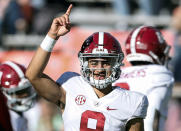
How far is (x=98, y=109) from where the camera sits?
392 cm

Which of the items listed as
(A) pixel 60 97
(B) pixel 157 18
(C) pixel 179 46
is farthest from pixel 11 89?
(B) pixel 157 18

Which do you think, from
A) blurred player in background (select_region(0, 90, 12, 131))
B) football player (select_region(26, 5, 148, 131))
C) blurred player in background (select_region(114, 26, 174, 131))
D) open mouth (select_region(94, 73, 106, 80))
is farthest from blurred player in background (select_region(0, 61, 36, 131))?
open mouth (select_region(94, 73, 106, 80))

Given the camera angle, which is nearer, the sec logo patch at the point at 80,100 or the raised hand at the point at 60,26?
the raised hand at the point at 60,26

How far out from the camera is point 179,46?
7.98 meters

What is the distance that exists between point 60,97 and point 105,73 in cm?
37

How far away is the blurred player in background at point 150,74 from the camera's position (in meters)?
4.63

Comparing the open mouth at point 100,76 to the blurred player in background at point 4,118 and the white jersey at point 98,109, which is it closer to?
the white jersey at point 98,109

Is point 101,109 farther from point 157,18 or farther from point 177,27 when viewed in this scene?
point 157,18

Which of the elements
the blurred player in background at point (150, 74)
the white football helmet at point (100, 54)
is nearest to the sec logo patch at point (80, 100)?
the white football helmet at point (100, 54)

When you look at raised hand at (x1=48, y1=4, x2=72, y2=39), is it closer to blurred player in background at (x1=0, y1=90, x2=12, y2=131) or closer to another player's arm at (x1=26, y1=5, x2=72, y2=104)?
another player's arm at (x1=26, y1=5, x2=72, y2=104)

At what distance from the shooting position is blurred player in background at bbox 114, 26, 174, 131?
463 centimetres

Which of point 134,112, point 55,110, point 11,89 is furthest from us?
point 55,110

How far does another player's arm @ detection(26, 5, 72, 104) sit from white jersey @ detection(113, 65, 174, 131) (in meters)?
1.05

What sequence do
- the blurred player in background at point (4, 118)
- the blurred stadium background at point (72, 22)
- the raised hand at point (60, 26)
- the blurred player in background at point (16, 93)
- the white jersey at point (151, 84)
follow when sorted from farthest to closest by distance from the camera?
the blurred stadium background at point (72, 22) < the blurred player in background at point (16, 93) < the blurred player in background at point (4, 118) < the white jersey at point (151, 84) < the raised hand at point (60, 26)
